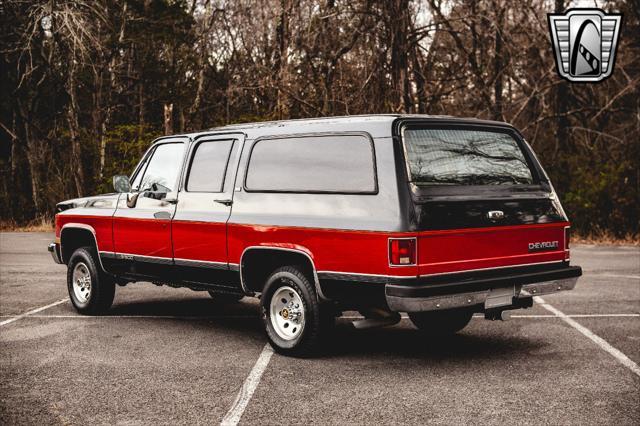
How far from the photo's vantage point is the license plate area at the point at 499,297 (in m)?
6.43

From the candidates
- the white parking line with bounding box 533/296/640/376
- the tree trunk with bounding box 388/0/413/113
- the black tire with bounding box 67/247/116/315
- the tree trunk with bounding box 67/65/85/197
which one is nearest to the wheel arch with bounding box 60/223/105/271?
the black tire with bounding box 67/247/116/315

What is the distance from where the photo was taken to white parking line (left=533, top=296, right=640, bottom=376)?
650cm

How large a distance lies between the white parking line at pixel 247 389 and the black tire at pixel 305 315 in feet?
0.64

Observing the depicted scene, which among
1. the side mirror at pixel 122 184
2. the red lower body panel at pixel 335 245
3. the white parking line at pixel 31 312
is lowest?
the white parking line at pixel 31 312

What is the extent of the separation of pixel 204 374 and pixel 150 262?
7.90 ft

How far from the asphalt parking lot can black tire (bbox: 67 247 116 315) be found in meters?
0.16

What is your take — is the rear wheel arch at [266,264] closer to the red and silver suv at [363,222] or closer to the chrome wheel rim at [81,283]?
the red and silver suv at [363,222]

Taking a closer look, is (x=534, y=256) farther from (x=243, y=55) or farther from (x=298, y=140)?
(x=243, y=55)

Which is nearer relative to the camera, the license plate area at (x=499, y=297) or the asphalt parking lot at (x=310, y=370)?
the asphalt parking lot at (x=310, y=370)

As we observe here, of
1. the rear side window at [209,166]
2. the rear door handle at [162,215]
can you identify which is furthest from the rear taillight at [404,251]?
the rear door handle at [162,215]

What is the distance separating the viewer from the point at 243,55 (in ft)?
91.2

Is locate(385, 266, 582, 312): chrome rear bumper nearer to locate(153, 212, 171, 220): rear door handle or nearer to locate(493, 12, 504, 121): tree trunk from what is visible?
locate(153, 212, 171, 220): rear door handle

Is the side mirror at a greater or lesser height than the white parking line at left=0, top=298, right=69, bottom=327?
greater

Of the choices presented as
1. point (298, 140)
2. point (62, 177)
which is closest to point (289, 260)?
point (298, 140)
